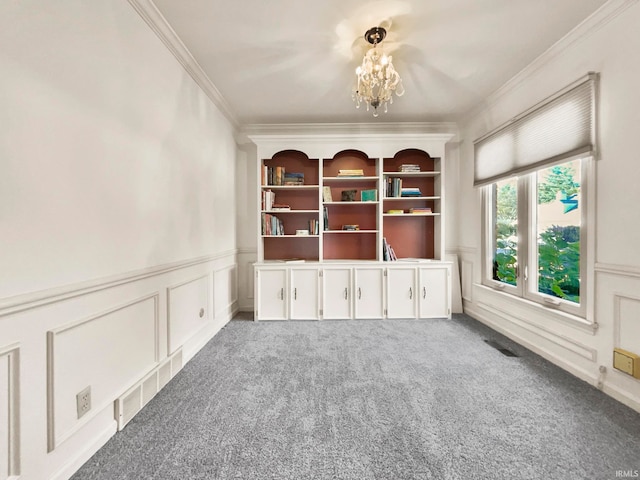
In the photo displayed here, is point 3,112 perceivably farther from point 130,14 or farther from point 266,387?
point 266,387

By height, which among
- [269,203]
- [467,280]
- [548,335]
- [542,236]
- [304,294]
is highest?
[269,203]

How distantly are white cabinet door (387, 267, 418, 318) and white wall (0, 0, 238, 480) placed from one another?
2.41 meters

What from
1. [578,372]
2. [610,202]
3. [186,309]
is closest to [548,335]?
[578,372]

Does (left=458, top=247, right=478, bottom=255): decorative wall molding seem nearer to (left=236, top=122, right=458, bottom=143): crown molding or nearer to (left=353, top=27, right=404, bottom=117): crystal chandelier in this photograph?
(left=236, top=122, right=458, bottom=143): crown molding

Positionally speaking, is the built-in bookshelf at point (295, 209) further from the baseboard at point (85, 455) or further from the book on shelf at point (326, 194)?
the baseboard at point (85, 455)

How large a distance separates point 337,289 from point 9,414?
9.35 ft

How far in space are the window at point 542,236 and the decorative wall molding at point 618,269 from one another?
15cm

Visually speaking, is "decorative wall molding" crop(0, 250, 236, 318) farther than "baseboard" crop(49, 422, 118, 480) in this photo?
No

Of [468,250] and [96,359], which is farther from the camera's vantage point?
[468,250]

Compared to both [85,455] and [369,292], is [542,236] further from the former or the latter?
[85,455]

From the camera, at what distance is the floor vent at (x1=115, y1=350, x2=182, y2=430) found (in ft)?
5.18

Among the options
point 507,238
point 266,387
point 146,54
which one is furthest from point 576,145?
point 146,54

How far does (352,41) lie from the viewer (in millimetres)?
2172

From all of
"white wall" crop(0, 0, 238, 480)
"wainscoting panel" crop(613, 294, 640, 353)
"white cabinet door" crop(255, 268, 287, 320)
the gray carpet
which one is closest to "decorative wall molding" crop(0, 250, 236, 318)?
"white wall" crop(0, 0, 238, 480)
